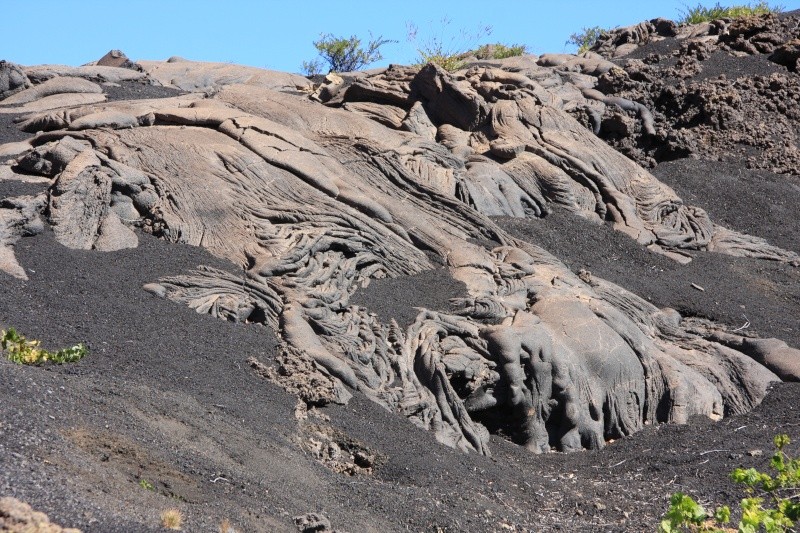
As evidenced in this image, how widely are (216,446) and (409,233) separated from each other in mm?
5032

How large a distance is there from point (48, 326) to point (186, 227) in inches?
97.9

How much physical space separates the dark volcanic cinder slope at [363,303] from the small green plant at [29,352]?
19 centimetres

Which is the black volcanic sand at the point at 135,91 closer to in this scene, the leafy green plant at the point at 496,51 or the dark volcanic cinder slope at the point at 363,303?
the dark volcanic cinder slope at the point at 363,303

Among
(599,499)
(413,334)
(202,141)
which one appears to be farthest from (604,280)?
(202,141)

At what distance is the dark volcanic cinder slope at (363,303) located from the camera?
690cm

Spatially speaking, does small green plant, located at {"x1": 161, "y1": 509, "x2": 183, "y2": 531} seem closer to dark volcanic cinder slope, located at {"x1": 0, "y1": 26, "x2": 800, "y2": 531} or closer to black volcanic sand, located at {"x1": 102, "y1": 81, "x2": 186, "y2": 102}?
dark volcanic cinder slope, located at {"x1": 0, "y1": 26, "x2": 800, "y2": 531}

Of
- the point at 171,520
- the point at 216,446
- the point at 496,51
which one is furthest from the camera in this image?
the point at 496,51

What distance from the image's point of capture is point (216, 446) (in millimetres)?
6805

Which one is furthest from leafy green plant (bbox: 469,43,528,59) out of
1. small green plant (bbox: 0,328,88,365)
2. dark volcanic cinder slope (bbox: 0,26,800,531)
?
small green plant (bbox: 0,328,88,365)

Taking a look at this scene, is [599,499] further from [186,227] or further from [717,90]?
[717,90]

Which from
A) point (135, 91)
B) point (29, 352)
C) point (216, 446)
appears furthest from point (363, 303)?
point (135, 91)

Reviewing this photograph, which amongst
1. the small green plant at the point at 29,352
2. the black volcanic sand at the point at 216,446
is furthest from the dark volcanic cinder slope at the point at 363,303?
the small green plant at the point at 29,352

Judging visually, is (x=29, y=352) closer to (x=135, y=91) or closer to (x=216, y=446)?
(x=216, y=446)

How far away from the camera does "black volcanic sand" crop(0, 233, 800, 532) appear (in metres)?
5.46
